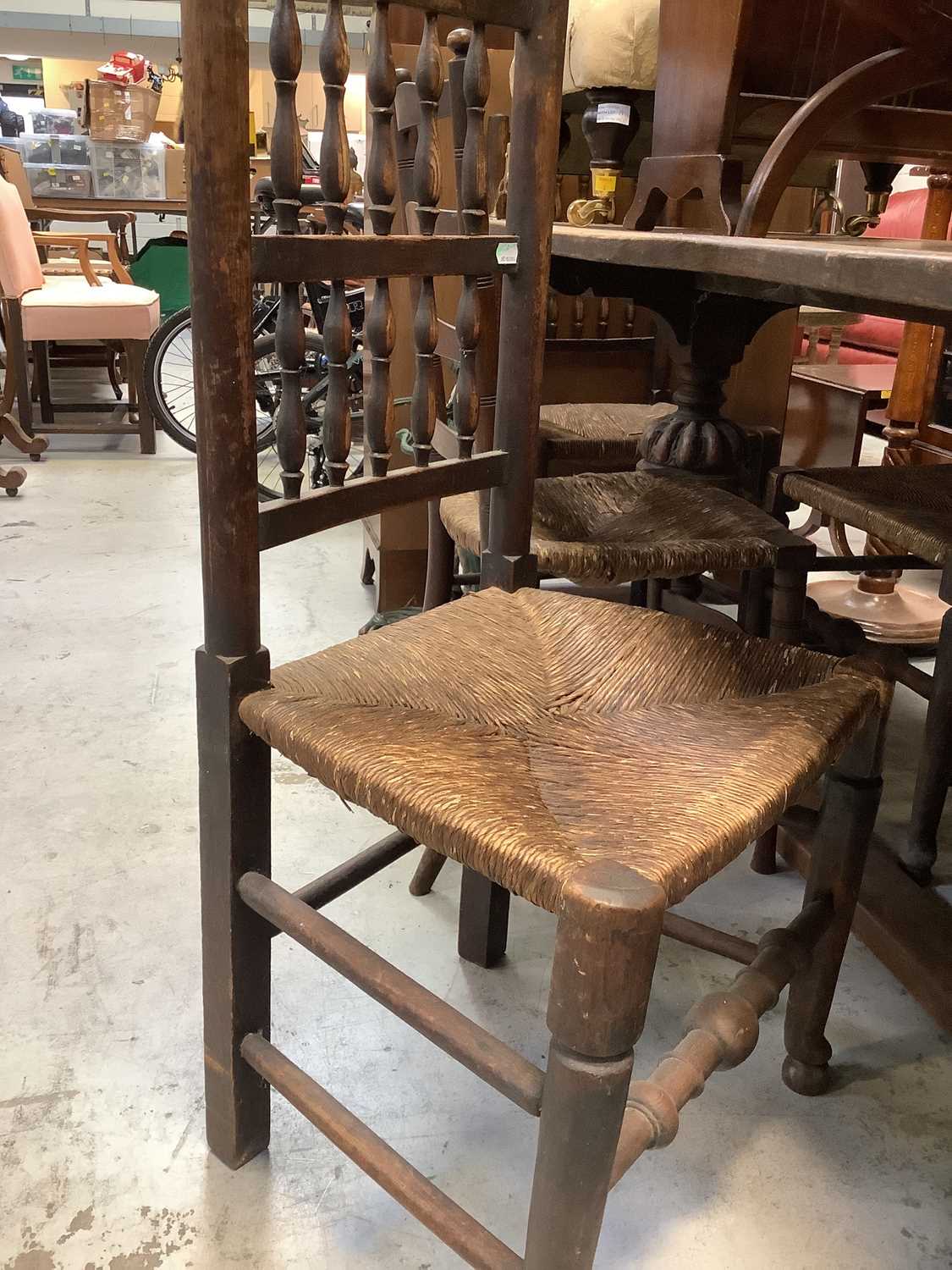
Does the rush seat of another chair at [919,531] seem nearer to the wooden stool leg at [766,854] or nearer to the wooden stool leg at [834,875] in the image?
the wooden stool leg at [766,854]

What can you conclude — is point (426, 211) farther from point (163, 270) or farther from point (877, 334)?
point (163, 270)

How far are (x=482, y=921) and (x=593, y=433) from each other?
0.96 m

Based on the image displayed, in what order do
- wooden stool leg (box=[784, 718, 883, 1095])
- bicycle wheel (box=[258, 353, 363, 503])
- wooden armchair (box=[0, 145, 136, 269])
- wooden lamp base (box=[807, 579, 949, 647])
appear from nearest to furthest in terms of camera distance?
wooden stool leg (box=[784, 718, 883, 1095]), wooden lamp base (box=[807, 579, 949, 647]), bicycle wheel (box=[258, 353, 363, 503]), wooden armchair (box=[0, 145, 136, 269])

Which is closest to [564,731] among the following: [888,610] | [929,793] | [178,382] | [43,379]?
[929,793]

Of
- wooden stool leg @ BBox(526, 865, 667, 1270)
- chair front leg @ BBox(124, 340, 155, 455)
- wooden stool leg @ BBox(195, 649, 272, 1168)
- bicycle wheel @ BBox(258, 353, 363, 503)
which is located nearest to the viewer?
wooden stool leg @ BBox(526, 865, 667, 1270)

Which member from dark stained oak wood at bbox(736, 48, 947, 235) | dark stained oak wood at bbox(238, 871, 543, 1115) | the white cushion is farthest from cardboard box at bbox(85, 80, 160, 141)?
dark stained oak wood at bbox(238, 871, 543, 1115)

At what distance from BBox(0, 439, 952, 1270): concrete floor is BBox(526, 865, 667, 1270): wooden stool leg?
315mm

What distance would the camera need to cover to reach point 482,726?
0.83 metres

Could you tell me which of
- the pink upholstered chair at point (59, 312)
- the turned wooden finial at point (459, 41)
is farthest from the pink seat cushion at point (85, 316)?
the turned wooden finial at point (459, 41)

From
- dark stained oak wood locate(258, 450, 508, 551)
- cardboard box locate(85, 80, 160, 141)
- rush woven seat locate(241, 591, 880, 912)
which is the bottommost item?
rush woven seat locate(241, 591, 880, 912)

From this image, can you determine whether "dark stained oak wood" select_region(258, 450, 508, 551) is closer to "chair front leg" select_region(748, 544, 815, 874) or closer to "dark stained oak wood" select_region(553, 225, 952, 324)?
"dark stained oak wood" select_region(553, 225, 952, 324)

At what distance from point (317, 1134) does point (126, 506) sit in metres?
2.47

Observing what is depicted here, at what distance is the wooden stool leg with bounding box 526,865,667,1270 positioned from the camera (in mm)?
579

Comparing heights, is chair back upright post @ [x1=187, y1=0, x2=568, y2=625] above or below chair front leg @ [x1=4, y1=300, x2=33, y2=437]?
above
